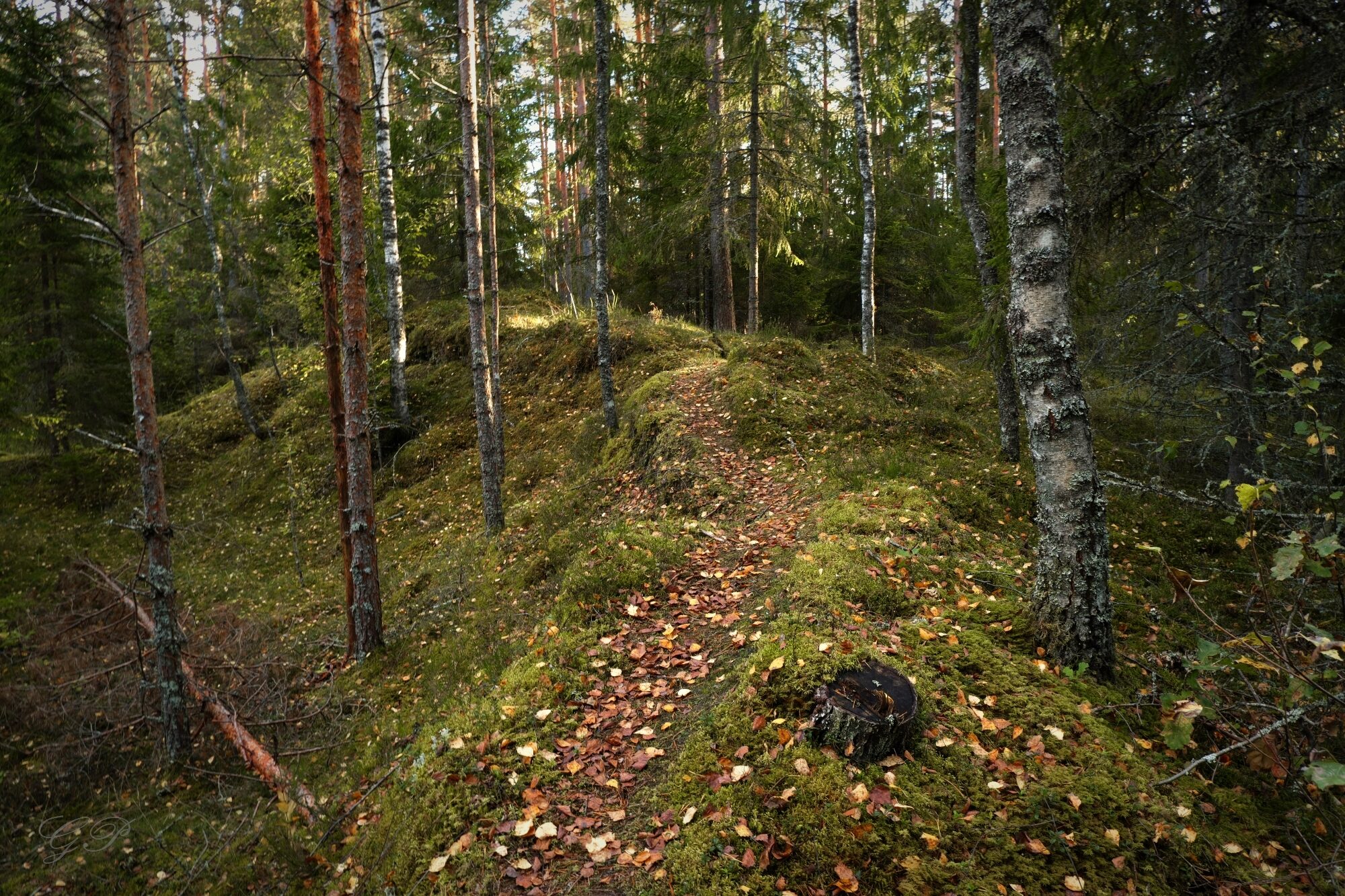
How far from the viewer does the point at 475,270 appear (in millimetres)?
A: 10336

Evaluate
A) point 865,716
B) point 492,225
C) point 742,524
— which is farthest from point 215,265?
point 865,716

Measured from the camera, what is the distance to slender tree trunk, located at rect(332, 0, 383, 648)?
7.14 meters

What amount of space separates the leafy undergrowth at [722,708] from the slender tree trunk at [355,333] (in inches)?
38.6

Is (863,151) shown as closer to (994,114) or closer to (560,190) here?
(994,114)

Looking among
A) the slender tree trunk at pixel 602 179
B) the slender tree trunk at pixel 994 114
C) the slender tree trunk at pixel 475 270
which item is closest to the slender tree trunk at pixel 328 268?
the slender tree trunk at pixel 475 270

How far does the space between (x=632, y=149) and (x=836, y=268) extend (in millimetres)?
7330

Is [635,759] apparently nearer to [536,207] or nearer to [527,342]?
[527,342]

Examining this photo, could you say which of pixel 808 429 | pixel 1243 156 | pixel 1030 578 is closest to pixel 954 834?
pixel 1030 578

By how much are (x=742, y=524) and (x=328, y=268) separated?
6.11m

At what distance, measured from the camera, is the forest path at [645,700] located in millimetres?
3510

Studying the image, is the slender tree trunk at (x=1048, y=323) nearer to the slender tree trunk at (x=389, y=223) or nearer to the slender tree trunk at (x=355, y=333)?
Result: the slender tree trunk at (x=355, y=333)

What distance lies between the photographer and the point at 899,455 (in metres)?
9.16

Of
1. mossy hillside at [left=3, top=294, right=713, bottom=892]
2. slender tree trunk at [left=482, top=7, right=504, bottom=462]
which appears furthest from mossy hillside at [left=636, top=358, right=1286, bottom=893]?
slender tree trunk at [left=482, top=7, right=504, bottom=462]

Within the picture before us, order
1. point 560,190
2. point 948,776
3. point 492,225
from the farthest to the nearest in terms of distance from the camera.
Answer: point 560,190 < point 492,225 < point 948,776
